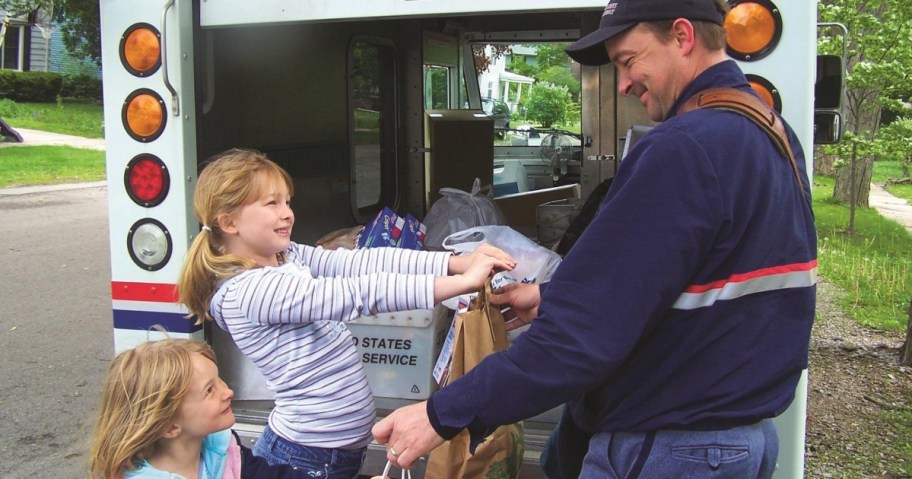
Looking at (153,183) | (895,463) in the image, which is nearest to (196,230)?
(153,183)

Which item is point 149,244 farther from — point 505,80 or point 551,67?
point 505,80

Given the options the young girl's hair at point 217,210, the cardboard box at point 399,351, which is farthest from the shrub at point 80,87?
the young girl's hair at point 217,210

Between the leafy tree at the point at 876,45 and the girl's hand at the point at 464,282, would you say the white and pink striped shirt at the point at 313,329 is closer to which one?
the girl's hand at the point at 464,282

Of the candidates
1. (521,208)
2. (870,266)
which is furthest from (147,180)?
(870,266)

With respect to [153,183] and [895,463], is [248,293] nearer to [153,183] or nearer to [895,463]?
[153,183]

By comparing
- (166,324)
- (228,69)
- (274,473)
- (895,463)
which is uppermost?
(228,69)

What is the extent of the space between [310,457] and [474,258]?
2.17 ft

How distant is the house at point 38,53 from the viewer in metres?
31.6

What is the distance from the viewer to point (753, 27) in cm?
229

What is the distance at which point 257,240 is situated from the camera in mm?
2211

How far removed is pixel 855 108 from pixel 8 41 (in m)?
31.4

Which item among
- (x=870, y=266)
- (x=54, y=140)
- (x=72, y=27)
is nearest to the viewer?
(x=870, y=266)

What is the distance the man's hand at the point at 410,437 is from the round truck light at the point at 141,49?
156 centimetres

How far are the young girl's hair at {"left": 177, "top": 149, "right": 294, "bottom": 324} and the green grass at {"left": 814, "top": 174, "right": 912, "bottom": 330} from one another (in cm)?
544
